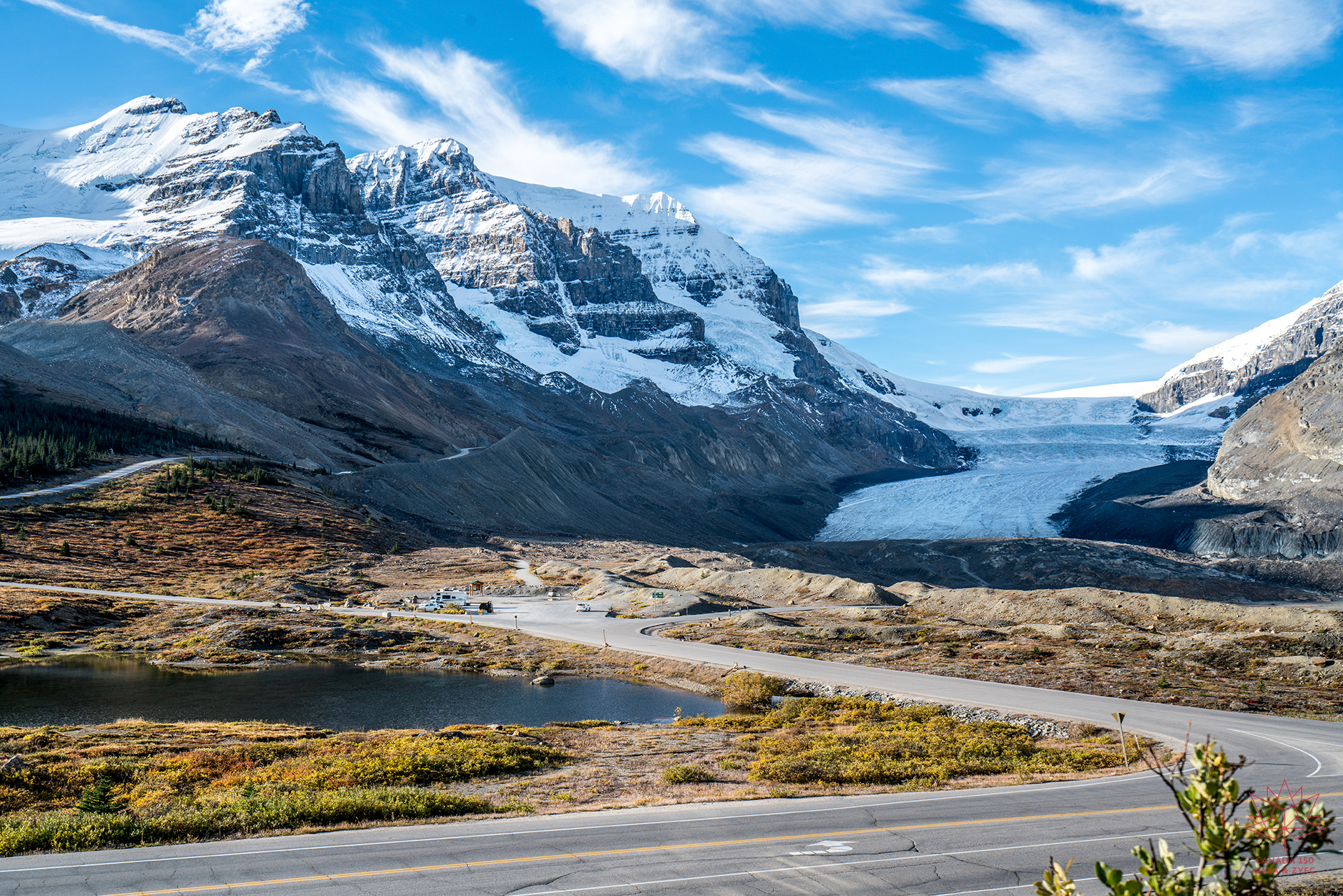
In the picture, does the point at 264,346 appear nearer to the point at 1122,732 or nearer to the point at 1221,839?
the point at 1122,732

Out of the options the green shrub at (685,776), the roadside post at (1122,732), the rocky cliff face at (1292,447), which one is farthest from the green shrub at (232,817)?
the rocky cliff face at (1292,447)

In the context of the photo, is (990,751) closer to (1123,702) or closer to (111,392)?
(1123,702)

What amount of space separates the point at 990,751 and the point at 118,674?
44.1 m

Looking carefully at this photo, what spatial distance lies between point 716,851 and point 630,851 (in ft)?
4.95

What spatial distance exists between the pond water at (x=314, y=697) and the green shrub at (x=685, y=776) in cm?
1489

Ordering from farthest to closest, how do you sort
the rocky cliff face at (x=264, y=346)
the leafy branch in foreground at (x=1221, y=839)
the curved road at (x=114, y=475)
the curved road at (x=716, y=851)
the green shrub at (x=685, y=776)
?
the rocky cliff face at (x=264, y=346) < the curved road at (x=114, y=475) < the green shrub at (x=685, y=776) < the curved road at (x=716, y=851) < the leafy branch in foreground at (x=1221, y=839)

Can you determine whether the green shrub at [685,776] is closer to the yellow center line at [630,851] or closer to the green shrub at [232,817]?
the green shrub at [232,817]

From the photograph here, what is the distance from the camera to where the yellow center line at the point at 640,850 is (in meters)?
12.3

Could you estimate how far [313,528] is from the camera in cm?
9362

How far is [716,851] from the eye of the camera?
14.5 meters

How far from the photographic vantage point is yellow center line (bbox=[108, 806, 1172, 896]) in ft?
40.4

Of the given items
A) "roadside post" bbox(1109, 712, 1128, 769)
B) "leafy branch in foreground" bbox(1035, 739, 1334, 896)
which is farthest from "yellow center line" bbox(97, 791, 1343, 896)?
"leafy branch in foreground" bbox(1035, 739, 1334, 896)

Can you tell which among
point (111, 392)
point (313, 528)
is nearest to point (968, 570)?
point (313, 528)

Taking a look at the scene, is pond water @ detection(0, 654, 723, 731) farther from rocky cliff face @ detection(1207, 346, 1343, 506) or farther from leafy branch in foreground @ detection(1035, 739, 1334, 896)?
rocky cliff face @ detection(1207, 346, 1343, 506)
